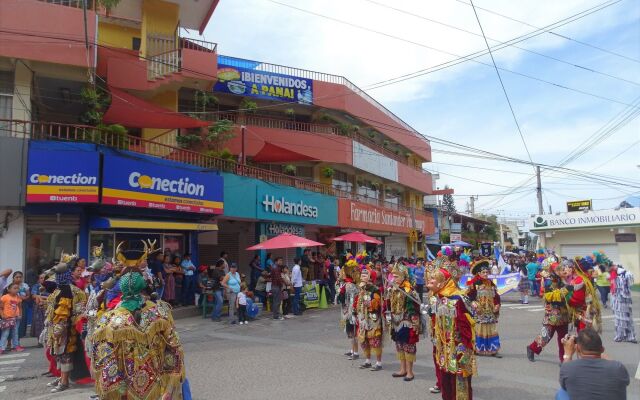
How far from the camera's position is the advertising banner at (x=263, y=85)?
77.2 ft

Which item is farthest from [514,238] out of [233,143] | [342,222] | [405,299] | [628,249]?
[405,299]

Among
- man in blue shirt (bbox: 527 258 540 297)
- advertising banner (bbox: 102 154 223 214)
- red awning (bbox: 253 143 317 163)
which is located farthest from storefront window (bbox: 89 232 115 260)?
man in blue shirt (bbox: 527 258 540 297)

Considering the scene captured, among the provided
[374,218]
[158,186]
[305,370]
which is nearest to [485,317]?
[305,370]

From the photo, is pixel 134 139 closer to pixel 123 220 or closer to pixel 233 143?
pixel 123 220

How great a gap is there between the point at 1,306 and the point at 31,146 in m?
4.45

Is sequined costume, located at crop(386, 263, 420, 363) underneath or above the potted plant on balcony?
underneath

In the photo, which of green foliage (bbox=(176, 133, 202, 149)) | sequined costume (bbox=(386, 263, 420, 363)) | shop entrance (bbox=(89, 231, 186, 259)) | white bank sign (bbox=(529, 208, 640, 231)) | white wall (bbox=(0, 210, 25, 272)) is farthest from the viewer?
white bank sign (bbox=(529, 208, 640, 231))

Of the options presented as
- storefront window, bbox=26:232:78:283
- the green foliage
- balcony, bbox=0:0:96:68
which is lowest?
storefront window, bbox=26:232:78:283

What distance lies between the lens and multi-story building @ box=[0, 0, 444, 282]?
44.0ft

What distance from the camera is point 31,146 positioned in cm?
1295

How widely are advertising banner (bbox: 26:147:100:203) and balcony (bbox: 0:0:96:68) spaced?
11.2 feet

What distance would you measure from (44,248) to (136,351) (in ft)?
38.3

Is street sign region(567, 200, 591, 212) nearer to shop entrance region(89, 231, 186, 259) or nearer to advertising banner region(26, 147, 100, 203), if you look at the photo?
shop entrance region(89, 231, 186, 259)

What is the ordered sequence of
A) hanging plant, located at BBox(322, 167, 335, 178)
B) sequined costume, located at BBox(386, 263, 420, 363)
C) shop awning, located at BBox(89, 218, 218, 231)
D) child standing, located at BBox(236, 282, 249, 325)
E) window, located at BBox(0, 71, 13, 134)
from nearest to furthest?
sequined costume, located at BBox(386, 263, 420, 363), shop awning, located at BBox(89, 218, 218, 231), child standing, located at BBox(236, 282, 249, 325), window, located at BBox(0, 71, 13, 134), hanging plant, located at BBox(322, 167, 335, 178)
